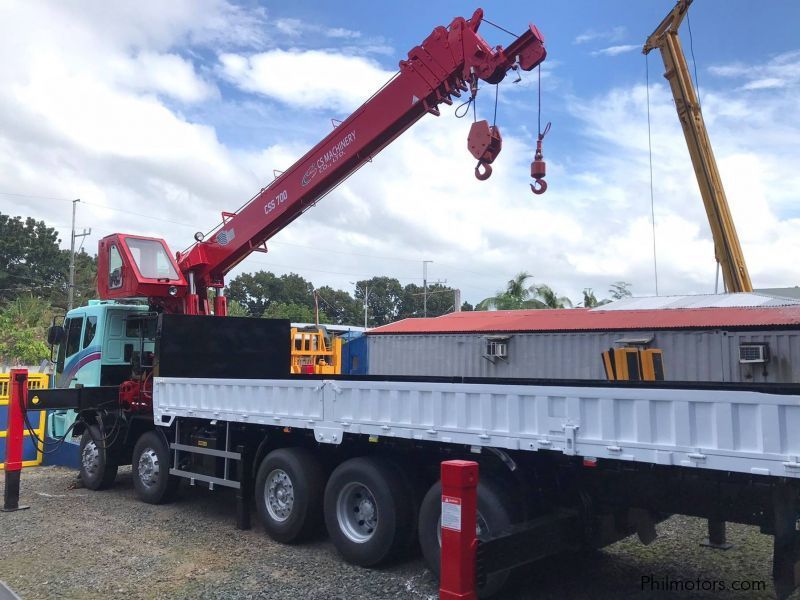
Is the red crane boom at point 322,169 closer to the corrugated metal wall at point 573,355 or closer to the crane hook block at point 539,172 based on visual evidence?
the crane hook block at point 539,172

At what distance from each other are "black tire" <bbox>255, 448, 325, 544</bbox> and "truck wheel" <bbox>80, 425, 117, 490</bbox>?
143 inches

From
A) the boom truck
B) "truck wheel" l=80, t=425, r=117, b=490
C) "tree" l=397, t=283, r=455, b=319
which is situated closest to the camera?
the boom truck

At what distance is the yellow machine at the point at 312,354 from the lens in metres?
18.1

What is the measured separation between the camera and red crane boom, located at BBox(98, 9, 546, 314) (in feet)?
27.8

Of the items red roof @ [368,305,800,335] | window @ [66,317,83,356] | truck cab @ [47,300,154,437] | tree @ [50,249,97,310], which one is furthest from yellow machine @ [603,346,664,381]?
tree @ [50,249,97,310]

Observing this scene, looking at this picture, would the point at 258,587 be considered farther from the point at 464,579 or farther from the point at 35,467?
the point at 35,467

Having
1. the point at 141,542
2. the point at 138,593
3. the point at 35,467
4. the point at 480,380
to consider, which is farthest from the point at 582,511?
the point at 35,467

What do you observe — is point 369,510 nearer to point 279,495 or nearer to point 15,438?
point 279,495

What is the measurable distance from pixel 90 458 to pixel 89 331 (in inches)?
74.2

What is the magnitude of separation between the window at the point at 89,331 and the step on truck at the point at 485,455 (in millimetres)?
1366

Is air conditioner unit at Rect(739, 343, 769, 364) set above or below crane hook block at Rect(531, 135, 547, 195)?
below

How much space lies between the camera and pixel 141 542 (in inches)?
285

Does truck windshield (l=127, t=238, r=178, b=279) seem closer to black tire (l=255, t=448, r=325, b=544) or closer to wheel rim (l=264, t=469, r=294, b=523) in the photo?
black tire (l=255, t=448, r=325, b=544)

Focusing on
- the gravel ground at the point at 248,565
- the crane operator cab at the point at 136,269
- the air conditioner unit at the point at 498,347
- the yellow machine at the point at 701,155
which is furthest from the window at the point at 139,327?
the yellow machine at the point at 701,155
